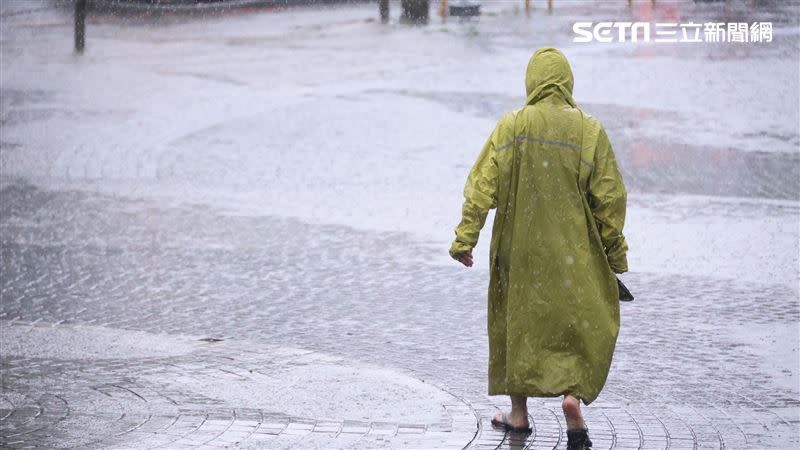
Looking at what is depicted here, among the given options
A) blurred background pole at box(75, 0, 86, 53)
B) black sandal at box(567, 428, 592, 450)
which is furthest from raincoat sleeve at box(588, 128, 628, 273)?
blurred background pole at box(75, 0, 86, 53)

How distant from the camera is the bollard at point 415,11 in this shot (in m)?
27.4

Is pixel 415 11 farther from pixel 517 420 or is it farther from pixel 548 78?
pixel 517 420

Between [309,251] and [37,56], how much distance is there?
42.1 feet

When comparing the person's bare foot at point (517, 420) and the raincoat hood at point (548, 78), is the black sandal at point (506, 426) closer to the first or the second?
the person's bare foot at point (517, 420)

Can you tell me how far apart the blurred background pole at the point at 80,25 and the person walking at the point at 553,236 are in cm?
1801

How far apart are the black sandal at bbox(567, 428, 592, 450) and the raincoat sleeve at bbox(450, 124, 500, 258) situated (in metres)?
0.88

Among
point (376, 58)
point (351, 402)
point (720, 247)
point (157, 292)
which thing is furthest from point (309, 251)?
point (376, 58)

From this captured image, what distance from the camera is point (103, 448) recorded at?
623cm

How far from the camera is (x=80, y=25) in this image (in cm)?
2408

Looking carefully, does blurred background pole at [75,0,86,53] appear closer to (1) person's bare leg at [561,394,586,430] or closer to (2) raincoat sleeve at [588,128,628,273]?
(2) raincoat sleeve at [588,128,628,273]

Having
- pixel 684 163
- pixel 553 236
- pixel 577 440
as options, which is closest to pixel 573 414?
pixel 577 440

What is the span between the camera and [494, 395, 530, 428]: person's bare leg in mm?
6492

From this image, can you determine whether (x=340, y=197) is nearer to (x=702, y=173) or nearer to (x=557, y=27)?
(x=702, y=173)

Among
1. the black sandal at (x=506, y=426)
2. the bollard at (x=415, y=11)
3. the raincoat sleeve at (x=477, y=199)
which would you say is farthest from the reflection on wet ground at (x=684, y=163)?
the bollard at (x=415, y=11)
